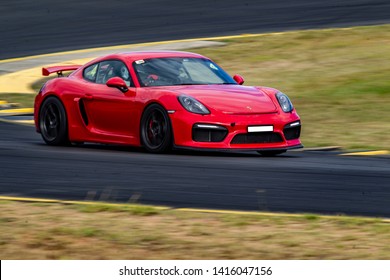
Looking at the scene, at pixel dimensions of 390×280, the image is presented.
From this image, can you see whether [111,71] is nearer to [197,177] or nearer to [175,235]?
[197,177]

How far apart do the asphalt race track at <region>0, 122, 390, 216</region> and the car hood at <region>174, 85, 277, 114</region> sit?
1.81 ft

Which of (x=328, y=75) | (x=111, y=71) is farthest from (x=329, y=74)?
(x=111, y=71)

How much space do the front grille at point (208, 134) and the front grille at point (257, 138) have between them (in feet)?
0.49

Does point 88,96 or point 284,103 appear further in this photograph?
point 88,96

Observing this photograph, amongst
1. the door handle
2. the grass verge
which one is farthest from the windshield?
the grass verge

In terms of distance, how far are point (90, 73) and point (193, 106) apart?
2.05 m

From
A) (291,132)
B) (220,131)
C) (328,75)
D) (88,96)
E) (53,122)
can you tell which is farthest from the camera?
(328,75)

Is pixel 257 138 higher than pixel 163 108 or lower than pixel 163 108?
lower

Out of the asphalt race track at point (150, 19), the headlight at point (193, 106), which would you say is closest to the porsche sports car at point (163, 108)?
the headlight at point (193, 106)

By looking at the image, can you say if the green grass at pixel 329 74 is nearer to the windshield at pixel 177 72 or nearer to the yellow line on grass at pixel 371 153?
the yellow line on grass at pixel 371 153

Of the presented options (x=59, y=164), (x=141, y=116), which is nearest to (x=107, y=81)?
(x=141, y=116)

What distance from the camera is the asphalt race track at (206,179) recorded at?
9414 millimetres

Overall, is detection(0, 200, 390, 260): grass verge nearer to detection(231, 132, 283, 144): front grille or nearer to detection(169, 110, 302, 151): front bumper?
detection(169, 110, 302, 151): front bumper

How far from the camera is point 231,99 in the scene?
12781mm
